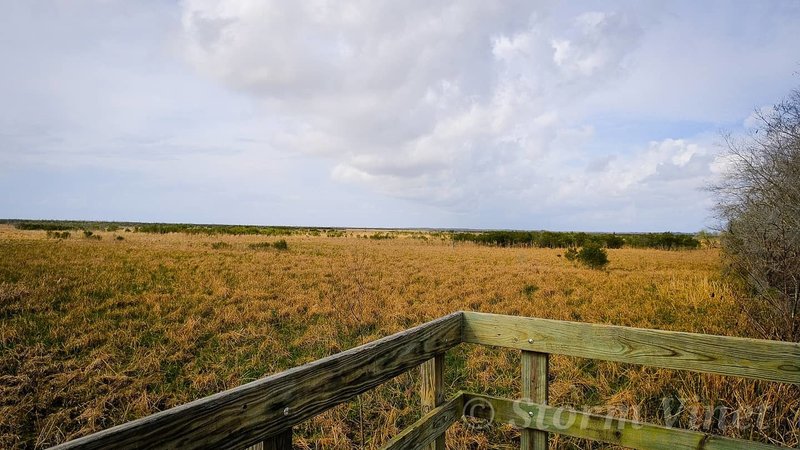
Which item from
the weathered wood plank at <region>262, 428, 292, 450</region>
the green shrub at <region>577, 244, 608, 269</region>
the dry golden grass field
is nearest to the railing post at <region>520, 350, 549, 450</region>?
the weathered wood plank at <region>262, 428, 292, 450</region>

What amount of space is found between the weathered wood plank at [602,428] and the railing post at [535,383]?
0.05m

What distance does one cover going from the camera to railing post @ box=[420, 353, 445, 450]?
2.35 meters

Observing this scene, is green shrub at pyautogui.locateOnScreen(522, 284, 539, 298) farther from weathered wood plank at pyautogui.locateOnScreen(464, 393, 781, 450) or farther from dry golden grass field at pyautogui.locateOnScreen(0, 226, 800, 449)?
weathered wood plank at pyautogui.locateOnScreen(464, 393, 781, 450)

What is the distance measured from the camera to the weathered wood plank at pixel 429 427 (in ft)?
6.56

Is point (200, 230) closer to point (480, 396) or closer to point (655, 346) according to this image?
point (480, 396)

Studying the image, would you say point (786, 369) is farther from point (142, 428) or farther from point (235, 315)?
point (235, 315)

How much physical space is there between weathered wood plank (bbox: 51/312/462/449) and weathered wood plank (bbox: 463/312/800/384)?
622 mm

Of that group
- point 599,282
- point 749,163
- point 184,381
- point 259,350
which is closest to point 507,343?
point 184,381

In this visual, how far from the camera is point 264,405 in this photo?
4.58ft

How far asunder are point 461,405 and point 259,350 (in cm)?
557

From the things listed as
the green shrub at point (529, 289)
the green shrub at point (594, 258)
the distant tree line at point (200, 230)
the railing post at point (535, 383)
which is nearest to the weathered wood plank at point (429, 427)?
the railing post at point (535, 383)

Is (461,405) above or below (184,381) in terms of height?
above

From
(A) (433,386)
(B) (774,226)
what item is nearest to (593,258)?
(B) (774,226)

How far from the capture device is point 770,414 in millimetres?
4191
